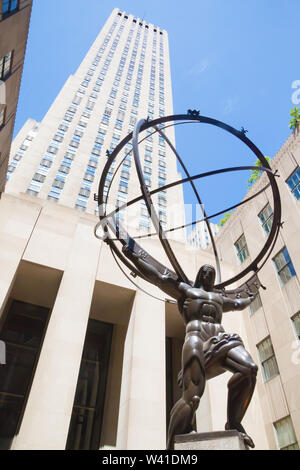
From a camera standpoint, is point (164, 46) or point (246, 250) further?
point (164, 46)

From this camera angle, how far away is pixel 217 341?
4.17 metres

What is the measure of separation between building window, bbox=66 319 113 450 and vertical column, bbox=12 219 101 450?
4.15m

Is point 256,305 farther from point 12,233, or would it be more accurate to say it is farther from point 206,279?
point 12,233

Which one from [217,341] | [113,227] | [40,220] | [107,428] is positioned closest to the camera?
[217,341]

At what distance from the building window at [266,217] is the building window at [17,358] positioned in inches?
516

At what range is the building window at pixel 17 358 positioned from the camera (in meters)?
12.6

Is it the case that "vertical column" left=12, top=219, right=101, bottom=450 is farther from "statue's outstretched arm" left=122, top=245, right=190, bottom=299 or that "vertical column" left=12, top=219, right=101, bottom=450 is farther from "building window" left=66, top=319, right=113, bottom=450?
"statue's outstretched arm" left=122, top=245, right=190, bottom=299

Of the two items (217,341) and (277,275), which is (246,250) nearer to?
(277,275)

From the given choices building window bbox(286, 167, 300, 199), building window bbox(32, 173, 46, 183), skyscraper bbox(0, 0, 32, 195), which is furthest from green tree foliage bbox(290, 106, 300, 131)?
building window bbox(32, 173, 46, 183)

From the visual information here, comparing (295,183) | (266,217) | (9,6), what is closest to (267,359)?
(266,217)

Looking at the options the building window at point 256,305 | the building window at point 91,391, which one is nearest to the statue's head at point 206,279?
the building window at point 91,391

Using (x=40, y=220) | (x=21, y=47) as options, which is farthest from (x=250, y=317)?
(x=21, y=47)

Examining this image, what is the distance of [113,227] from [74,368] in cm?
751

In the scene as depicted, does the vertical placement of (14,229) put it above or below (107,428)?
above
